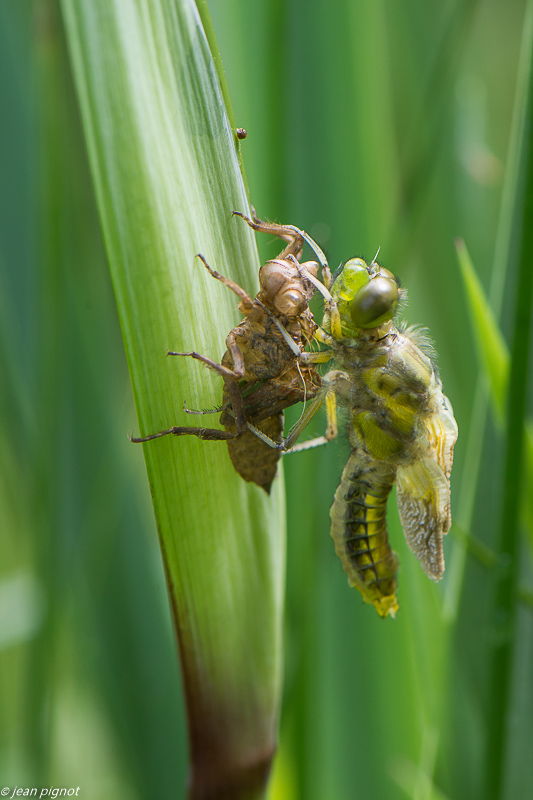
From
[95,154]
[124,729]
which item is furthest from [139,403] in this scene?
[124,729]

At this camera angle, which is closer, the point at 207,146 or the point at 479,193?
the point at 207,146

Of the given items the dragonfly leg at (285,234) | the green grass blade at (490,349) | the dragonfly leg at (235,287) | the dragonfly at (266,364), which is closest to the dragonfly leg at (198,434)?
the dragonfly at (266,364)

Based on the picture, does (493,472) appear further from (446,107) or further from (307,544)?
(446,107)

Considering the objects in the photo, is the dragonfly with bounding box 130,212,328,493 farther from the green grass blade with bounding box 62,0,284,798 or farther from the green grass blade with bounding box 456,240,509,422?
the green grass blade with bounding box 456,240,509,422

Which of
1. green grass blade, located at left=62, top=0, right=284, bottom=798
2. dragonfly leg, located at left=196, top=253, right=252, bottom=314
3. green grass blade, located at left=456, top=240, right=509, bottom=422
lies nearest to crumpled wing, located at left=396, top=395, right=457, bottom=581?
green grass blade, located at left=456, top=240, right=509, bottom=422

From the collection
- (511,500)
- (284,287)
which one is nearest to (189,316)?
(284,287)

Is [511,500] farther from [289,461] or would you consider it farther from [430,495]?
[289,461]

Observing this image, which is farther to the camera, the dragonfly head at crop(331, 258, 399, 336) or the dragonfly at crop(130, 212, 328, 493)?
the dragonfly head at crop(331, 258, 399, 336)
